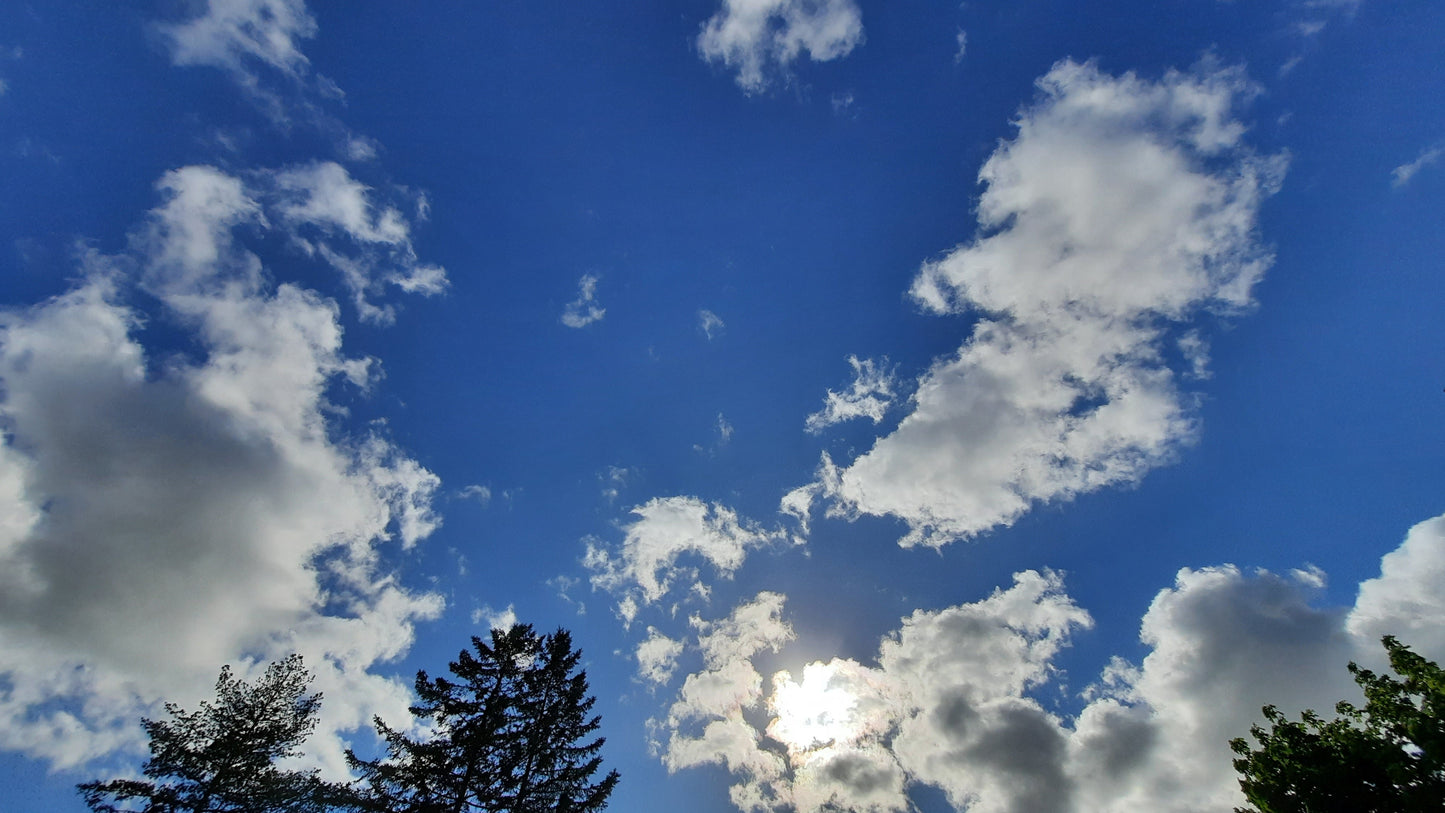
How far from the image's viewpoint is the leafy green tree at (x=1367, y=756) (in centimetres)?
1488

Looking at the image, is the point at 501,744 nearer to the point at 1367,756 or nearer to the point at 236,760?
the point at 236,760

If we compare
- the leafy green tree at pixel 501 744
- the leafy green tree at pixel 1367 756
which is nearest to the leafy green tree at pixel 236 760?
the leafy green tree at pixel 501 744

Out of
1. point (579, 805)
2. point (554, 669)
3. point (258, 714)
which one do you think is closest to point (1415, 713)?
point (579, 805)

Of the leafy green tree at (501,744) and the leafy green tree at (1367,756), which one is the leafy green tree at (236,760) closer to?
the leafy green tree at (501,744)

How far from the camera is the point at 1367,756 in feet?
54.3

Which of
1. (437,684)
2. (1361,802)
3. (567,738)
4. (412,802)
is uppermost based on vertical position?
(437,684)

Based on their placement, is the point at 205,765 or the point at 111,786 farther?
the point at 205,765

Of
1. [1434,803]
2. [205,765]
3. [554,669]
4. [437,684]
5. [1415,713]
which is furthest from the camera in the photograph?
[554,669]

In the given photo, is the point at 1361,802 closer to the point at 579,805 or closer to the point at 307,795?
the point at 579,805

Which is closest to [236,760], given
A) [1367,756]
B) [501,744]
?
[501,744]

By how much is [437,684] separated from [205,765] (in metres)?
7.98

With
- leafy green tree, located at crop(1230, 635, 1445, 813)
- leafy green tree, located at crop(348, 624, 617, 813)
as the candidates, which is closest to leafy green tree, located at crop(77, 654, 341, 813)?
leafy green tree, located at crop(348, 624, 617, 813)

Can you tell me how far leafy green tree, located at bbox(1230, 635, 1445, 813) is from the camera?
1488 cm

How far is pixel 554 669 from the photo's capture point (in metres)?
20.5
